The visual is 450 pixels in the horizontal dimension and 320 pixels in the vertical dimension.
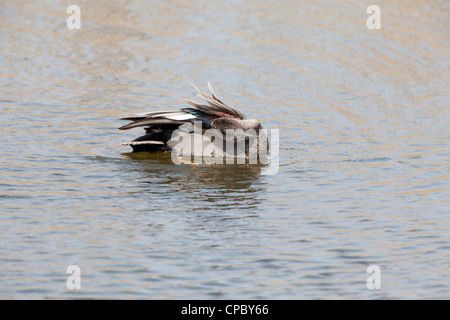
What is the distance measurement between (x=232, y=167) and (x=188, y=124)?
755mm

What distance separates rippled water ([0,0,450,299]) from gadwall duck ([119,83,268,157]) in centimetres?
25

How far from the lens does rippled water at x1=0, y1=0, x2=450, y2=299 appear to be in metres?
7.07

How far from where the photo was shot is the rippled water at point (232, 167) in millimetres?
7070

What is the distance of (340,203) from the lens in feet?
29.2

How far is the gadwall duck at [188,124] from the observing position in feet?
33.9

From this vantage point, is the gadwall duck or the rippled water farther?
the gadwall duck

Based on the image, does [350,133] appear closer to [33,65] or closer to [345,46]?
[345,46]

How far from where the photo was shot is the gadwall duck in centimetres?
1034

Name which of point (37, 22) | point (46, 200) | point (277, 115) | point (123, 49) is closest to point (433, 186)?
point (277, 115)

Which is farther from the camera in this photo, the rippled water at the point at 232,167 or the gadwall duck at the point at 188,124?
the gadwall duck at the point at 188,124

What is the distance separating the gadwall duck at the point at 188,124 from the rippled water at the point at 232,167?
0.82 feet

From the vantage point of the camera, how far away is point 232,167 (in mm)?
10375

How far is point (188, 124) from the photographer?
10.4 meters

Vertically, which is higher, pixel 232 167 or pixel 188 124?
pixel 188 124
